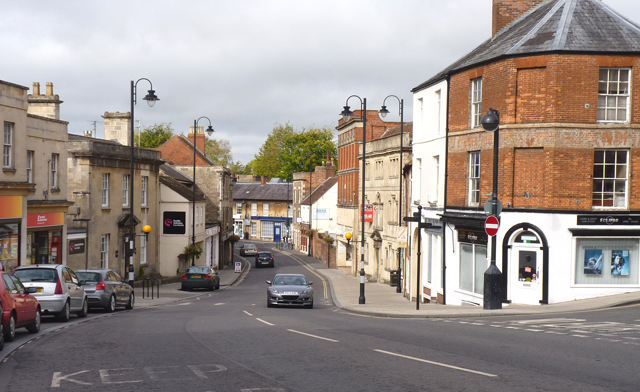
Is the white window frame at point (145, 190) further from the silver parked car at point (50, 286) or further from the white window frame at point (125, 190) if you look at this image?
the silver parked car at point (50, 286)

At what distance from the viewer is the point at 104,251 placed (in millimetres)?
38594

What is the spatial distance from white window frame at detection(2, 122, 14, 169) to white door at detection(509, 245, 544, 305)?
20.2 metres

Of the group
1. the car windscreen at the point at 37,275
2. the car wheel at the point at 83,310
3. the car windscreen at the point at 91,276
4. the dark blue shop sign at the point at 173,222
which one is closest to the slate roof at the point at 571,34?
the car windscreen at the point at 91,276

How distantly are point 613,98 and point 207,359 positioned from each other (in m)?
18.9

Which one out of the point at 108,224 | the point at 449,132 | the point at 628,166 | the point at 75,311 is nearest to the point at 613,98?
the point at 628,166

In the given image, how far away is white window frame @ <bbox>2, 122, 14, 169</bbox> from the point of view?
27375 millimetres

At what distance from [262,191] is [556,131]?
8912cm

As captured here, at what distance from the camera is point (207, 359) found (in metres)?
11.8

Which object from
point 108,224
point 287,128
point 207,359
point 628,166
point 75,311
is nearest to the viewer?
point 207,359

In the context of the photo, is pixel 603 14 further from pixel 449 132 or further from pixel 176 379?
pixel 176 379

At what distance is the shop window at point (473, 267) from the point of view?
26378mm

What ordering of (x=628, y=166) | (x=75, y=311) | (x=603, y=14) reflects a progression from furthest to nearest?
(x=603, y=14), (x=628, y=166), (x=75, y=311)

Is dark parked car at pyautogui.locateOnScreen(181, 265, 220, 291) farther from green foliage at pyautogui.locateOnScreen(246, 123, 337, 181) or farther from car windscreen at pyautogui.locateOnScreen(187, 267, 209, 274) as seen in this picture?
green foliage at pyautogui.locateOnScreen(246, 123, 337, 181)

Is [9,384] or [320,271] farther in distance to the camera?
[320,271]
